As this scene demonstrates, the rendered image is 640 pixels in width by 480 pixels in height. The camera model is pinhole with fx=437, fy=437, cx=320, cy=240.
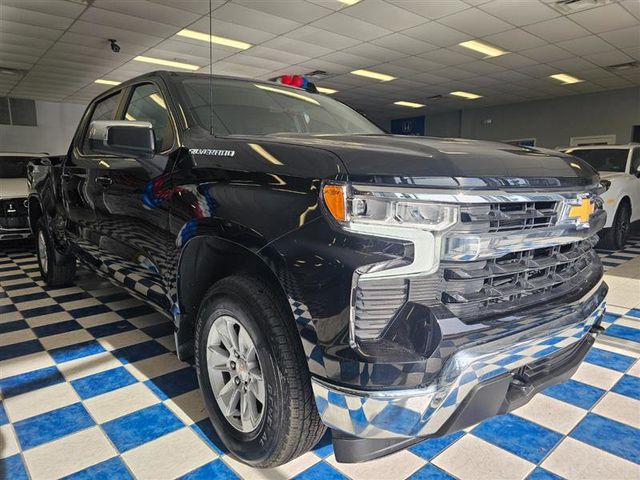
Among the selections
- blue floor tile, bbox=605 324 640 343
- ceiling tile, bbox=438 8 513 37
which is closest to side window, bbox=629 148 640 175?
ceiling tile, bbox=438 8 513 37

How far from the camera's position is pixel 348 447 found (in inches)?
46.1

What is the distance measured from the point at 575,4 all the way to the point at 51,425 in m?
8.14

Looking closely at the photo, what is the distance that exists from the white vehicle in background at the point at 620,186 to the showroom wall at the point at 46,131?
16503 millimetres

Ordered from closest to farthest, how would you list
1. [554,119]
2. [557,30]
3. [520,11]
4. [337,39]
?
[520,11] < [557,30] < [337,39] < [554,119]

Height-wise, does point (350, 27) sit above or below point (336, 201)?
above

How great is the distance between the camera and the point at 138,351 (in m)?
2.60

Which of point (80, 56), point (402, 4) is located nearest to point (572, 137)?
point (402, 4)

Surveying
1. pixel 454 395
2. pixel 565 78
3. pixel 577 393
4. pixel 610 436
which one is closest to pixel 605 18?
pixel 565 78

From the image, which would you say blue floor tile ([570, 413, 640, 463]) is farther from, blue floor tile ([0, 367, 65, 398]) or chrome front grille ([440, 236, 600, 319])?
blue floor tile ([0, 367, 65, 398])

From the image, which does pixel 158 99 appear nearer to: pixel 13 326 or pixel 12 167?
pixel 13 326

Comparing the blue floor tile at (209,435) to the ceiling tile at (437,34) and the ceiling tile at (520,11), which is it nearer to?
the ceiling tile at (520,11)

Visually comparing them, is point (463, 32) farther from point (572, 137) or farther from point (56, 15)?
point (572, 137)

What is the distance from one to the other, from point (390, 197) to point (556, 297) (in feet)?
2.43

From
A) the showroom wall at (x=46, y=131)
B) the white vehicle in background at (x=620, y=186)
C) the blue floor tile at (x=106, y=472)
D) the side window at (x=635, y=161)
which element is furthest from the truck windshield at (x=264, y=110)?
the showroom wall at (x=46, y=131)
